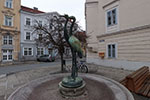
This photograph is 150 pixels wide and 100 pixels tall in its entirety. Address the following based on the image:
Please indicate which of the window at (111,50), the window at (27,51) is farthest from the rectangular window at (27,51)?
the window at (111,50)

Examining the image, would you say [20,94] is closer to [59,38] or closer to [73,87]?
[73,87]

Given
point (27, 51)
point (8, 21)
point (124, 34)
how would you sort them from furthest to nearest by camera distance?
point (27, 51) → point (8, 21) → point (124, 34)

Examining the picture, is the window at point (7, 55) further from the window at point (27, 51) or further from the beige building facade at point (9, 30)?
the window at point (27, 51)

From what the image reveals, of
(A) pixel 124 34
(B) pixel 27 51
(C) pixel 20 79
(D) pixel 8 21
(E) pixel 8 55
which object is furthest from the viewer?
(B) pixel 27 51

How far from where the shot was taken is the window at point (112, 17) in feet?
31.7

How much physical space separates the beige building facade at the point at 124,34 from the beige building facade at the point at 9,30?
16.9 metres

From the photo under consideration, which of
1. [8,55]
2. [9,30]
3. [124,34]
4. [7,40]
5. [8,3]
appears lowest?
[8,55]

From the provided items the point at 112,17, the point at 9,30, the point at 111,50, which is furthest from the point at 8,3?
the point at 111,50

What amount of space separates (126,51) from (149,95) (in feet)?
20.3

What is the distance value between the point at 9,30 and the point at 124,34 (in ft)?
68.4

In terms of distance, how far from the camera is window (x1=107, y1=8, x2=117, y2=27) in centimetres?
965

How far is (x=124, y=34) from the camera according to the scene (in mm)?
8703

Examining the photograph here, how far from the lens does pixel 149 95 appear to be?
10.3 ft

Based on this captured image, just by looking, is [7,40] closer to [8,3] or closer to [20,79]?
[8,3]
